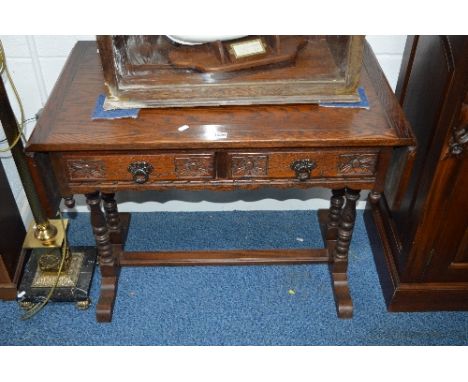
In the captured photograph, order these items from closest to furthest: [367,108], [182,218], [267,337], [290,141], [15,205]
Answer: [290,141], [367,108], [267,337], [15,205], [182,218]

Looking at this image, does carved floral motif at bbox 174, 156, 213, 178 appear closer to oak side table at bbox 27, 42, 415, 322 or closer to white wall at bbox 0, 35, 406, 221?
oak side table at bbox 27, 42, 415, 322

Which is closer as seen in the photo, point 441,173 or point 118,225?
point 441,173

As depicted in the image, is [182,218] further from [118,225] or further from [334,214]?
[334,214]

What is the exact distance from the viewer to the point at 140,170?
1.60m

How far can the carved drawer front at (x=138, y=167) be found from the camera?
1.59 metres

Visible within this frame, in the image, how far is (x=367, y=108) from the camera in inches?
64.2

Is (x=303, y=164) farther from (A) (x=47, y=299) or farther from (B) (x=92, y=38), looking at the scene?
(A) (x=47, y=299)

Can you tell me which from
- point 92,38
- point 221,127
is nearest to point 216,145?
point 221,127

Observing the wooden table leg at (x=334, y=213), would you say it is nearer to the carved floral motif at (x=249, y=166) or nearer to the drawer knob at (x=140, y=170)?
the carved floral motif at (x=249, y=166)

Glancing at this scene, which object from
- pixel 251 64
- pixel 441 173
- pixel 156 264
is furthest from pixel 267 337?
pixel 251 64

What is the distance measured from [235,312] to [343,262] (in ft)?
1.73

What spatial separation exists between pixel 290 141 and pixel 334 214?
0.95m

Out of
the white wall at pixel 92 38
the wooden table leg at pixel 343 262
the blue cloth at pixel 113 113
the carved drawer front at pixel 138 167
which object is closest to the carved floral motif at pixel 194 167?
the carved drawer front at pixel 138 167

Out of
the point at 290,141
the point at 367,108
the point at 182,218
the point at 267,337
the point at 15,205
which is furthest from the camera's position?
the point at 182,218
